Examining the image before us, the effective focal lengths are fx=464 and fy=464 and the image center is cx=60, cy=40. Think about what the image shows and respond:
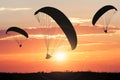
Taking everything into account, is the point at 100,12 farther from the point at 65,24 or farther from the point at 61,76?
the point at 61,76

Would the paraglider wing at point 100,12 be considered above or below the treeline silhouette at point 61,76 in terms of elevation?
above

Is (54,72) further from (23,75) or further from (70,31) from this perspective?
(70,31)

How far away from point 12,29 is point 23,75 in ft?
48.0

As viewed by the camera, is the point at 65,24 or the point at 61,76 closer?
the point at 65,24

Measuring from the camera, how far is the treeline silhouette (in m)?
88.6

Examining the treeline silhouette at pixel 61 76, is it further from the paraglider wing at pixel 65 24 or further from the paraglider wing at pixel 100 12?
the paraglider wing at pixel 65 24

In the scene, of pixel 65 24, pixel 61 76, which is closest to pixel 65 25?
pixel 65 24

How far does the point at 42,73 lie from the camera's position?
9056 cm

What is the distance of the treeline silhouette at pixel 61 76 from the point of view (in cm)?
8857

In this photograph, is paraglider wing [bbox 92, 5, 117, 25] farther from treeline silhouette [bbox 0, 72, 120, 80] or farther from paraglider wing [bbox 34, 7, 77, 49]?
treeline silhouette [bbox 0, 72, 120, 80]

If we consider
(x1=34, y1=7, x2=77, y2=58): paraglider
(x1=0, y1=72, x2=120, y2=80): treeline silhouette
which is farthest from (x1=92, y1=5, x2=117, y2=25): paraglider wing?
(x1=0, y1=72, x2=120, y2=80): treeline silhouette

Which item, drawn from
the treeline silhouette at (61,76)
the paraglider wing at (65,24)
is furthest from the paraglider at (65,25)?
the treeline silhouette at (61,76)

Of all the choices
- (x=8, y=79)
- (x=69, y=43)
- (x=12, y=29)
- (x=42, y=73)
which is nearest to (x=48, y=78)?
(x=42, y=73)

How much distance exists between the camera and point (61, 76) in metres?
92.1
